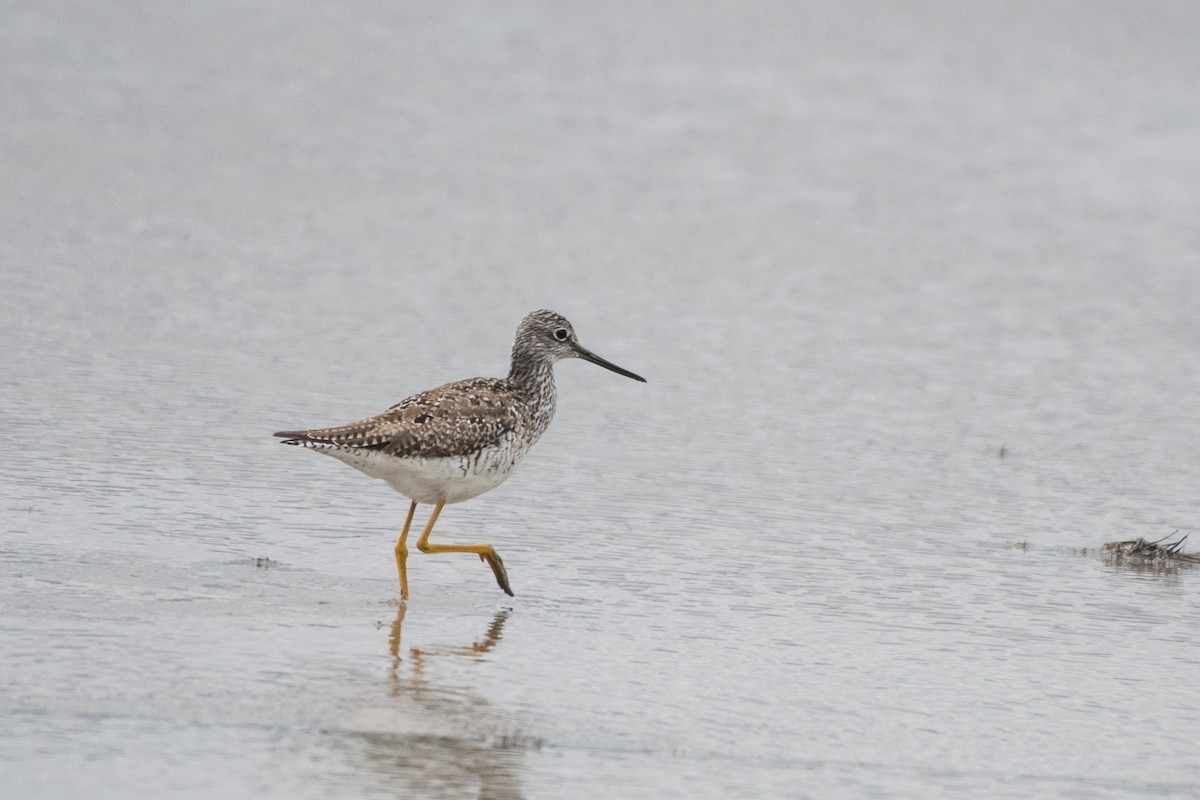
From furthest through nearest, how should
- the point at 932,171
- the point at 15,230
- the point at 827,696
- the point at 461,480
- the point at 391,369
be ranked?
the point at 932,171 → the point at 15,230 → the point at 391,369 → the point at 461,480 → the point at 827,696

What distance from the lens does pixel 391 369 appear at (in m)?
11.9

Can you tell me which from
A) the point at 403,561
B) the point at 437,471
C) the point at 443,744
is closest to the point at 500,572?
the point at 403,561

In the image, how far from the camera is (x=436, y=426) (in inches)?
330

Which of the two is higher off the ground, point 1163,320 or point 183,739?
point 1163,320

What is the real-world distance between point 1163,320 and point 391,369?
20.9ft

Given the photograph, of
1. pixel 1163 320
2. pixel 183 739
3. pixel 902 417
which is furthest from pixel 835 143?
pixel 183 739

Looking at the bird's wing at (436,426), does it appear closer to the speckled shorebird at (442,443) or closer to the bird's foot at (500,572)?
the speckled shorebird at (442,443)

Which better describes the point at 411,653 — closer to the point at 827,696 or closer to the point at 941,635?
the point at 827,696

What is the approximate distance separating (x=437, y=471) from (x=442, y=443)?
0.13 metres

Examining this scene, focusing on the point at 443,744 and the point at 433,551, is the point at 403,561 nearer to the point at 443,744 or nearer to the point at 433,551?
the point at 433,551

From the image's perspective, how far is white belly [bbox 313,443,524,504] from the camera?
8.24 m

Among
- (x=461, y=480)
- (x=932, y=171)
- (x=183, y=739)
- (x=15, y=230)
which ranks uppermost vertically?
(x=932, y=171)

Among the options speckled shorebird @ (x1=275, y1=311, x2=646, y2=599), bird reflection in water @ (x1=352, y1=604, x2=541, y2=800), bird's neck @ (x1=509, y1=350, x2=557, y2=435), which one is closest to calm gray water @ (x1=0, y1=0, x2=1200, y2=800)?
bird reflection in water @ (x1=352, y1=604, x2=541, y2=800)

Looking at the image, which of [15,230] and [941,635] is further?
[15,230]
